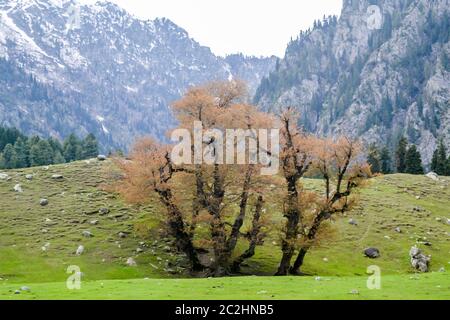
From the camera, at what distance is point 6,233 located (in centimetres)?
5631

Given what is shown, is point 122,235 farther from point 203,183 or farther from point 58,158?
point 58,158

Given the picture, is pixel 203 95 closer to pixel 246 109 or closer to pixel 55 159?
pixel 246 109

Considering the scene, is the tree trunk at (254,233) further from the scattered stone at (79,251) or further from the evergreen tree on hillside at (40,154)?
the evergreen tree on hillside at (40,154)

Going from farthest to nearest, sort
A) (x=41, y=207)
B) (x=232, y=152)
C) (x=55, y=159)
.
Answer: (x=55, y=159), (x=41, y=207), (x=232, y=152)

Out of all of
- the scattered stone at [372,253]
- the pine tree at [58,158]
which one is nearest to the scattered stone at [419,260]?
the scattered stone at [372,253]

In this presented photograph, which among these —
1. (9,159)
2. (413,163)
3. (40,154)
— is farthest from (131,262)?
(9,159)

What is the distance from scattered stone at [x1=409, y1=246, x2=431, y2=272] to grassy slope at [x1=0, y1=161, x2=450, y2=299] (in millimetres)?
944

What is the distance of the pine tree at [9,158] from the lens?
13586 cm

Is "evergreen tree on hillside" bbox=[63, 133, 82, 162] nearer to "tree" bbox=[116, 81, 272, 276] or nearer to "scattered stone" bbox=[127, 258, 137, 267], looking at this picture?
"scattered stone" bbox=[127, 258, 137, 267]

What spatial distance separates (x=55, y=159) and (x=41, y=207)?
80944 millimetres

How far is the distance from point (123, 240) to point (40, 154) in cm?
8866

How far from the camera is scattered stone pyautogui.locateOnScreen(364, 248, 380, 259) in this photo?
5969cm
